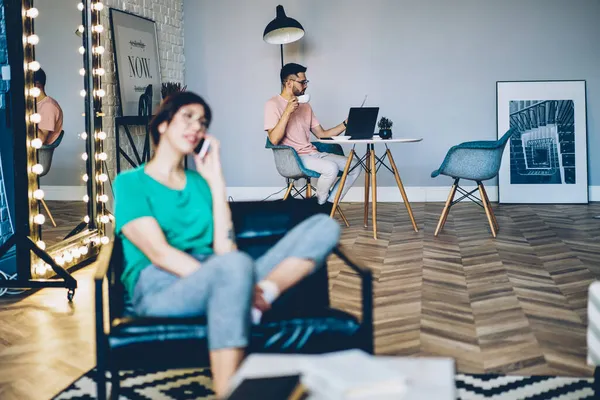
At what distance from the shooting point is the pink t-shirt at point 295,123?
5.50m

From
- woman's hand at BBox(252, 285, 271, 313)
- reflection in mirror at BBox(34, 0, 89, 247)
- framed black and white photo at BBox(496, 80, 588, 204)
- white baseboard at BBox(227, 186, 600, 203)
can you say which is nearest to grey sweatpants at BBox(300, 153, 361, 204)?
white baseboard at BBox(227, 186, 600, 203)

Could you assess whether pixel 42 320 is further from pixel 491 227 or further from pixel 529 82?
pixel 529 82

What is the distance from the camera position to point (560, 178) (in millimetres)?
6895

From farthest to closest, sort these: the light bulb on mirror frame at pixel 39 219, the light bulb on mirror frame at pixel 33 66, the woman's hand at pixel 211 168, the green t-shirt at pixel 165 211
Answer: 1. the light bulb on mirror frame at pixel 39 219
2. the light bulb on mirror frame at pixel 33 66
3. the woman's hand at pixel 211 168
4. the green t-shirt at pixel 165 211

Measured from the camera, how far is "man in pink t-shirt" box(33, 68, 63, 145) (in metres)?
3.78

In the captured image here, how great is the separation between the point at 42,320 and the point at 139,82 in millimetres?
3267

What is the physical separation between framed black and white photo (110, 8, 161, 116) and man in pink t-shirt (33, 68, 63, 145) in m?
1.35

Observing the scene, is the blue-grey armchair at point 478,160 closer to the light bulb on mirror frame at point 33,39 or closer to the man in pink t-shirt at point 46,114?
the man in pink t-shirt at point 46,114

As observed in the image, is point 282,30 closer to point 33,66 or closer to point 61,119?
point 61,119

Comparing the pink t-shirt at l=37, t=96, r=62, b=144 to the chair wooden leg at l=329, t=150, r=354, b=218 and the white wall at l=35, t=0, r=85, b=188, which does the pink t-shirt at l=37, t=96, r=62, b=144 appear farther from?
the chair wooden leg at l=329, t=150, r=354, b=218

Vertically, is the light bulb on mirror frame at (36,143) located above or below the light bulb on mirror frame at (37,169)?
above

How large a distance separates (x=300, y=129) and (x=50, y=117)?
7.55 feet

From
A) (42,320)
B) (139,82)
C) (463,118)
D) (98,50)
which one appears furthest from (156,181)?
(463,118)

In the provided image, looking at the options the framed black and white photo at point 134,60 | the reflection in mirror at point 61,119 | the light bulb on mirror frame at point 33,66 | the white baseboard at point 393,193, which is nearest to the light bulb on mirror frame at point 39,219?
the reflection in mirror at point 61,119
